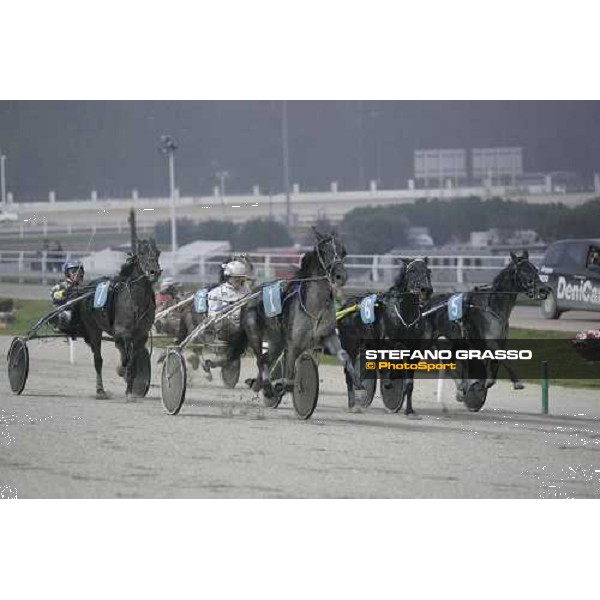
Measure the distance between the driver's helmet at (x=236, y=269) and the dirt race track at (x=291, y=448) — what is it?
1366 millimetres

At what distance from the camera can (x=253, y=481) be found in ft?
42.0

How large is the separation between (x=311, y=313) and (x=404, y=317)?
3.42 ft

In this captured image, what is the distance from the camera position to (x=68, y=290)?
19.4m

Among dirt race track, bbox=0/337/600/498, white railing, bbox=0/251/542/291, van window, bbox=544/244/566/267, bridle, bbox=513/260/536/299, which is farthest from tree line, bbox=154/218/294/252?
bridle, bbox=513/260/536/299

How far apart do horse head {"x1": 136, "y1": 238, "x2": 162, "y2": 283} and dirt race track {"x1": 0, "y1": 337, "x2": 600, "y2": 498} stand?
4.51 feet

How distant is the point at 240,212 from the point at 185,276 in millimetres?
3968

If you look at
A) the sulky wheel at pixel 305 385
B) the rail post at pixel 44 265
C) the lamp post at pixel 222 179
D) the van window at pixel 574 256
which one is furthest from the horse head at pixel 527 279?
the lamp post at pixel 222 179

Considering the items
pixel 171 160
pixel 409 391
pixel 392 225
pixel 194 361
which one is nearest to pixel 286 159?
pixel 392 225

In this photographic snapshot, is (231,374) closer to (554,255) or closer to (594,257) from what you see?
(594,257)

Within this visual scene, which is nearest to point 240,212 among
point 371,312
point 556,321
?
point 556,321

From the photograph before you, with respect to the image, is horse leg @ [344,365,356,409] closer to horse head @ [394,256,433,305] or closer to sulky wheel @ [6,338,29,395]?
horse head @ [394,256,433,305]

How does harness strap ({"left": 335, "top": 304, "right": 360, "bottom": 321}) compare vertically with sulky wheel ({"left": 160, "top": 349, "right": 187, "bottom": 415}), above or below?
above

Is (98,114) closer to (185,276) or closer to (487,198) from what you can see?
(185,276)

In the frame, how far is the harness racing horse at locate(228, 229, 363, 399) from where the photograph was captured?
632 inches
